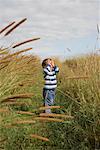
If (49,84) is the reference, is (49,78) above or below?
above

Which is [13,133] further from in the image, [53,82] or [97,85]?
[53,82]

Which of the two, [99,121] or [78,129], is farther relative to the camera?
[78,129]

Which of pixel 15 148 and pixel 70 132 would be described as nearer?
pixel 15 148

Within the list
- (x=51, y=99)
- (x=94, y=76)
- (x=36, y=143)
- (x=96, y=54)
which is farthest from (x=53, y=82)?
(x=36, y=143)

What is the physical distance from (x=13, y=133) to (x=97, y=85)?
1.20 metres

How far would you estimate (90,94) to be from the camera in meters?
3.62

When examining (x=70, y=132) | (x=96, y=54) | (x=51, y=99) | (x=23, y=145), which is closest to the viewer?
(x=23, y=145)

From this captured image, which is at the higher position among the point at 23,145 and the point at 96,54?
the point at 96,54

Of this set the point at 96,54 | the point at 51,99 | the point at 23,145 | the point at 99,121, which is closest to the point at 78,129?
the point at 99,121

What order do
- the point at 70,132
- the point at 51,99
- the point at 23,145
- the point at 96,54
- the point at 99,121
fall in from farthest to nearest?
the point at 51,99 < the point at 96,54 < the point at 70,132 < the point at 23,145 < the point at 99,121

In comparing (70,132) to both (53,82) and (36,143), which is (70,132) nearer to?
(36,143)

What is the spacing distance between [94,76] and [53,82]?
7.04 feet

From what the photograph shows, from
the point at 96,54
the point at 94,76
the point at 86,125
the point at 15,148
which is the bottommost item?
the point at 15,148

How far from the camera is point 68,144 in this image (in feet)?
11.4
